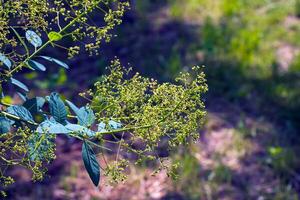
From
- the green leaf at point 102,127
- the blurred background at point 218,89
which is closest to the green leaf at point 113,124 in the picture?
the green leaf at point 102,127

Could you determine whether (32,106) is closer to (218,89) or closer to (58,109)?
(58,109)

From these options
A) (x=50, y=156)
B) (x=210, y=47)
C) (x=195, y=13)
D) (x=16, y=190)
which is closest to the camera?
(x=50, y=156)

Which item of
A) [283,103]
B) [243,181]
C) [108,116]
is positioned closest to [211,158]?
[243,181]

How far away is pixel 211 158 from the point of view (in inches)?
136

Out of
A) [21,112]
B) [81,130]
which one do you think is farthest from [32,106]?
[81,130]

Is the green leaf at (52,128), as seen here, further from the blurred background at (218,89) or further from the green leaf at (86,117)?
the blurred background at (218,89)

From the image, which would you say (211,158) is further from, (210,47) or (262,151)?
(210,47)

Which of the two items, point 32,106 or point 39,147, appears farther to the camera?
point 32,106

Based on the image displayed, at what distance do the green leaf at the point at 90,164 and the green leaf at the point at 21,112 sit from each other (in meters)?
0.14

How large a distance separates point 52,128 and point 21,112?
0.11 metres

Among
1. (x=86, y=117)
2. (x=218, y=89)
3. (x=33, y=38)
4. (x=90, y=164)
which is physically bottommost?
(x=90, y=164)

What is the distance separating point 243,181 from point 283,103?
2.51ft

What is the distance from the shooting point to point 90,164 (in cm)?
121

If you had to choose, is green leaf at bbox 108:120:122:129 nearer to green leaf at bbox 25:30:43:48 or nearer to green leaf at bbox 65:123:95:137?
green leaf at bbox 65:123:95:137
